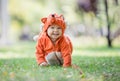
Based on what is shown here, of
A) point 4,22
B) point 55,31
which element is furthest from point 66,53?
point 4,22

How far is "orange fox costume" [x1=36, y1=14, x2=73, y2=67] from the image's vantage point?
282 inches

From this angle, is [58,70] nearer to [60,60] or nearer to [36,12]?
[60,60]

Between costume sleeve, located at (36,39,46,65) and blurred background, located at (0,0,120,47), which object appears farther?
blurred background, located at (0,0,120,47)

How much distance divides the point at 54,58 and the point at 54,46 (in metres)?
0.17

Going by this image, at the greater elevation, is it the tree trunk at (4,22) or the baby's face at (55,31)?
Result: the baby's face at (55,31)

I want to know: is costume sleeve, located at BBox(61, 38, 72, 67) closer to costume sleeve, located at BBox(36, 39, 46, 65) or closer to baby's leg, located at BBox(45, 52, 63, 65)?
baby's leg, located at BBox(45, 52, 63, 65)

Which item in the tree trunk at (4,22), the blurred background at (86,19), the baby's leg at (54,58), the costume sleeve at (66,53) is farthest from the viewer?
the tree trunk at (4,22)

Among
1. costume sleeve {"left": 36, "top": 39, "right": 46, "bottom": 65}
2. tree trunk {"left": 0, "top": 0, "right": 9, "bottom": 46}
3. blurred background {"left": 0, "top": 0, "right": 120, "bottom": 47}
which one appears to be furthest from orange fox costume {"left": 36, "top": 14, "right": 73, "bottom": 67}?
tree trunk {"left": 0, "top": 0, "right": 9, "bottom": 46}

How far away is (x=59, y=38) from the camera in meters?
7.28

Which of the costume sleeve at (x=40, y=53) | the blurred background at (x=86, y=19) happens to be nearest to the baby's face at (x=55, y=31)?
the costume sleeve at (x=40, y=53)

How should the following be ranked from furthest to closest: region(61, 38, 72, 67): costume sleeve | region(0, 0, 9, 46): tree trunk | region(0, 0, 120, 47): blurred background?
region(0, 0, 9, 46): tree trunk, region(0, 0, 120, 47): blurred background, region(61, 38, 72, 67): costume sleeve

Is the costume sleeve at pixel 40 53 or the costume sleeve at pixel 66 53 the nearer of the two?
the costume sleeve at pixel 66 53

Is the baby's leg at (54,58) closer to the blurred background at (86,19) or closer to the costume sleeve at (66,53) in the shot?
the costume sleeve at (66,53)

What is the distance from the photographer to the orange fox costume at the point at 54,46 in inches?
282
